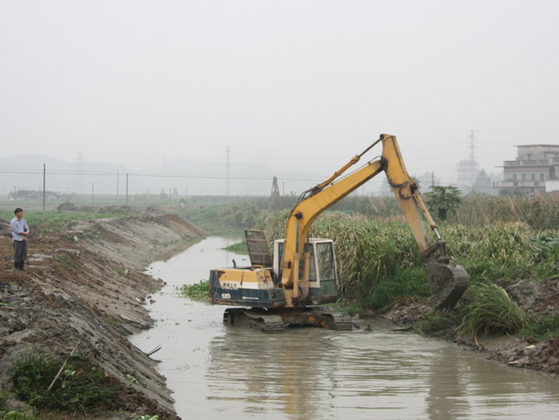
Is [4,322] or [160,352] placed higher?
[4,322]

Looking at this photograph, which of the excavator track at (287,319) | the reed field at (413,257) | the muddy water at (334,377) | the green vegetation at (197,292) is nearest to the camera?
the muddy water at (334,377)

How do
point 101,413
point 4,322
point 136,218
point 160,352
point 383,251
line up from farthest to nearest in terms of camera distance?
point 136,218
point 383,251
point 160,352
point 4,322
point 101,413

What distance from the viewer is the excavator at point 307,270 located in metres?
15.2

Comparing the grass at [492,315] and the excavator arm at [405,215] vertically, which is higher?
the excavator arm at [405,215]

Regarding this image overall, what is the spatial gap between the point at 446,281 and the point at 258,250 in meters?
5.23

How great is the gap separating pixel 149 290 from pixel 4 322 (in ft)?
44.8

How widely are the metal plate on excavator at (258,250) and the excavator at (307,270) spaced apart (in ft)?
0.96

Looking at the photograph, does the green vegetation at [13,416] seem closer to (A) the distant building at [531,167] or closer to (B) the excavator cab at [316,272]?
(B) the excavator cab at [316,272]

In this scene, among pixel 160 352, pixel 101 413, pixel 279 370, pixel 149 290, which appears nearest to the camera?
pixel 101 413

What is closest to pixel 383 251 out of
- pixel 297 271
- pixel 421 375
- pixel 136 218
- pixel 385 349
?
pixel 297 271

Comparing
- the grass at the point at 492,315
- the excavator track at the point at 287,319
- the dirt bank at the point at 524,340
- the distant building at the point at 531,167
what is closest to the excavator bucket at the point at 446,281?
the grass at the point at 492,315

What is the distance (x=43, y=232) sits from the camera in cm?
3073

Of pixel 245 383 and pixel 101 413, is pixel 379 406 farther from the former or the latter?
pixel 101 413

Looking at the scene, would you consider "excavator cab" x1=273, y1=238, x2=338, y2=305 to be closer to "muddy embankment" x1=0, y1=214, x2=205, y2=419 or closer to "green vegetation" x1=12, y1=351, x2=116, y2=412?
"muddy embankment" x1=0, y1=214, x2=205, y2=419
